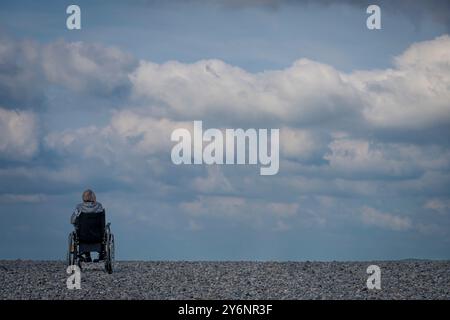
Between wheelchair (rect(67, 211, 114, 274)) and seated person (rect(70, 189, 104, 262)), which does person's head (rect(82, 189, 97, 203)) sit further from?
wheelchair (rect(67, 211, 114, 274))

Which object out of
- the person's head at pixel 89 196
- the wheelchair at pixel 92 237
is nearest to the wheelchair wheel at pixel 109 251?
the wheelchair at pixel 92 237

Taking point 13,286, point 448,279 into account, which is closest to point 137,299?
point 13,286

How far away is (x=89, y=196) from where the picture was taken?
52.0 ft

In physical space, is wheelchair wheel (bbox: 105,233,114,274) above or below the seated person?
below

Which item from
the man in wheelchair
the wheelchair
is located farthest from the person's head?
the wheelchair

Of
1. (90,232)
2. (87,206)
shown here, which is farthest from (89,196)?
(90,232)

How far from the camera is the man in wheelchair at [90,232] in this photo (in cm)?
1580

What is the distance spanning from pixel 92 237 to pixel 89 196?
73 cm

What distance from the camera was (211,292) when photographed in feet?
43.0

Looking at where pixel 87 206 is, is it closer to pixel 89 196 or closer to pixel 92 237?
pixel 89 196

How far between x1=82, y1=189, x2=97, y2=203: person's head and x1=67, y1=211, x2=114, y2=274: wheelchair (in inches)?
10.3

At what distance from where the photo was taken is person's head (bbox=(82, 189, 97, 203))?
15.9 m
